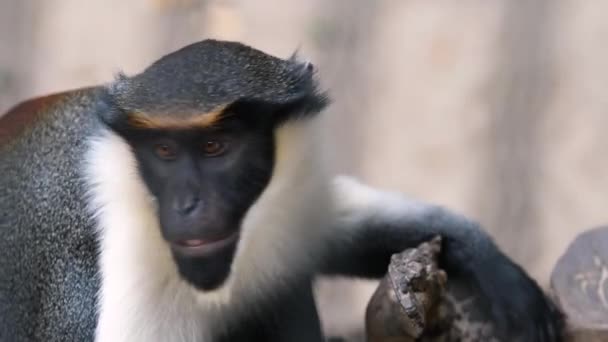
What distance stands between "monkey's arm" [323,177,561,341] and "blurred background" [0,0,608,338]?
0.71m

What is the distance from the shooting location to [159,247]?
3039 millimetres

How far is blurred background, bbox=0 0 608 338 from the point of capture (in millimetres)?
4668

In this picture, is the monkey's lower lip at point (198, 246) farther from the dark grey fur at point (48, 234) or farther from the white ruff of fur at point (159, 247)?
the dark grey fur at point (48, 234)

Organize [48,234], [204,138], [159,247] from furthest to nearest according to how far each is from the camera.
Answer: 1. [48,234]
2. [159,247]
3. [204,138]

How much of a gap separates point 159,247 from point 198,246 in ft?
0.89

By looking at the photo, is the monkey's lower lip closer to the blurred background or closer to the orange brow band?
the orange brow band

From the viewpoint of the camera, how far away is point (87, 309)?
3484mm

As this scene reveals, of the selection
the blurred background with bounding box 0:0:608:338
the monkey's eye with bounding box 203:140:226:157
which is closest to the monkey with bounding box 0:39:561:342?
A: the monkey's eye with bounding box 203:140:226:157

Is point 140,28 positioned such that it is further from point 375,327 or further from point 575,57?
point 375,327

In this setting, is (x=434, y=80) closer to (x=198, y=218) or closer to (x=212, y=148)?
(x=212, y=148)

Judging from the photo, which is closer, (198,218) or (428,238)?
(198,218)

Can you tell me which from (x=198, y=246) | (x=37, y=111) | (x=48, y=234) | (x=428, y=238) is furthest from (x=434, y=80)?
(x=198, y=246)

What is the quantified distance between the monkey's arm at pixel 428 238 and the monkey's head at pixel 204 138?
640 millimetres

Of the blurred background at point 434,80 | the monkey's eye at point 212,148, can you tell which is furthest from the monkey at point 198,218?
the blurred background at point 434,80
